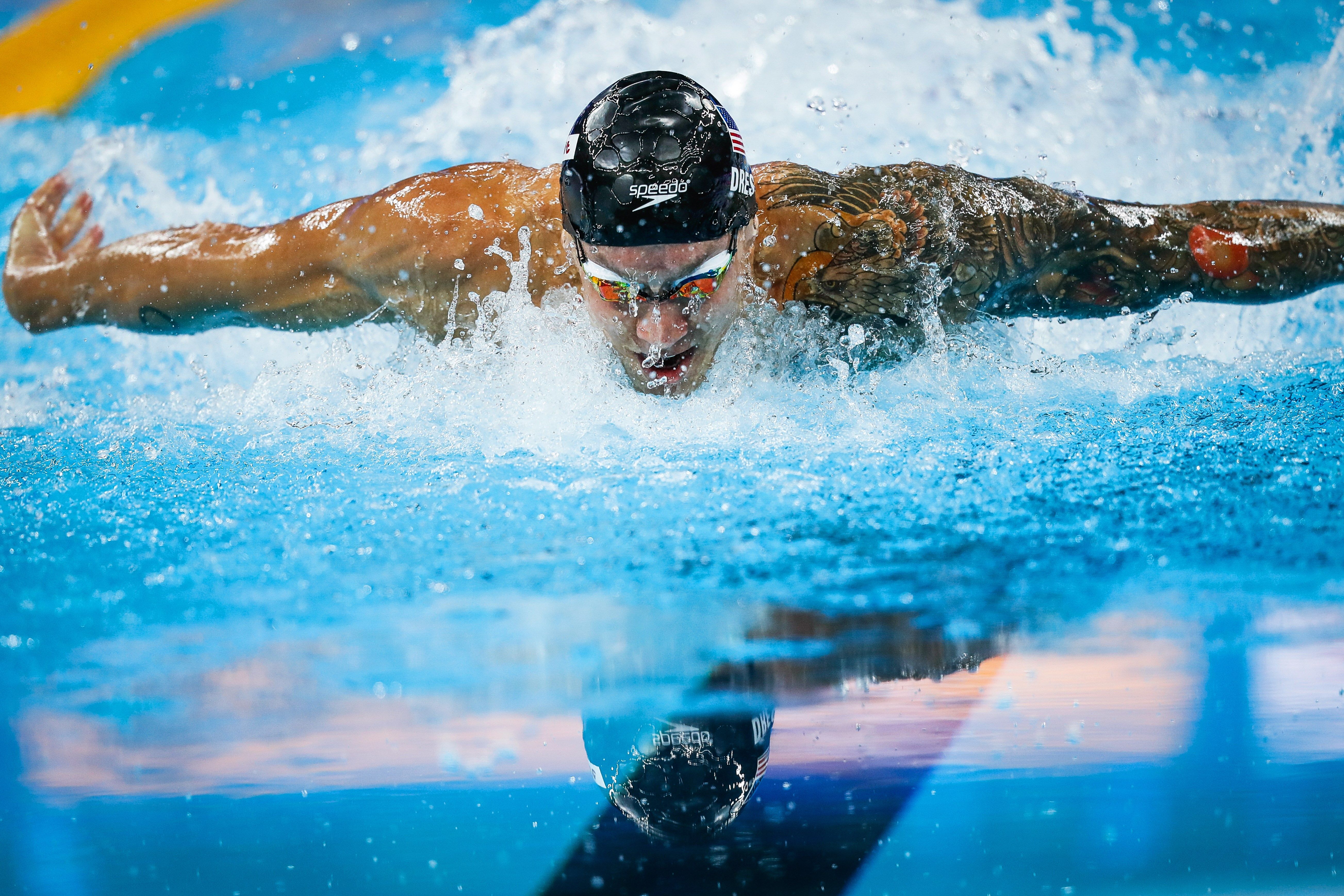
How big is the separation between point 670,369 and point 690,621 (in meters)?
0.77

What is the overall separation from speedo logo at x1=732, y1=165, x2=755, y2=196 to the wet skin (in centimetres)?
8

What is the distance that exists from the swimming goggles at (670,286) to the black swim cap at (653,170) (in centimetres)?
5

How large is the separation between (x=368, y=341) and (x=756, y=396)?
4.72 feet

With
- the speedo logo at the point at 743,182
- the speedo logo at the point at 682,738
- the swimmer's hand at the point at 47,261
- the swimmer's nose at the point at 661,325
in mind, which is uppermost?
the speedo logo at the point at 743,182

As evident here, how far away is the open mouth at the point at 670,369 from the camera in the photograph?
7.00ft

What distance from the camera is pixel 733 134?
81.1 inches

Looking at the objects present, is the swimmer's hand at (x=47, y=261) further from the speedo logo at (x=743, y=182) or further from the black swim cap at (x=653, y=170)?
the speedo logo at (x=743, y=182)

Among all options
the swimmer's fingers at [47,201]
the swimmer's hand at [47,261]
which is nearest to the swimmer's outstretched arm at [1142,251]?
the swimmer's hand at [47,261]

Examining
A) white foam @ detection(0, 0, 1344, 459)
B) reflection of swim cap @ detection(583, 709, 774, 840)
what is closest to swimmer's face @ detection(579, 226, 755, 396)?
reflection of swim cap @ detection(583, 709, 774, 840)

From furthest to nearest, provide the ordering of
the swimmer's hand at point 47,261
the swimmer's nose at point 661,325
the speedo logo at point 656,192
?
the swimmer's hand at point 47,261 < the swimmer's nose at point 661,325 < the speedo logo at point 656,192

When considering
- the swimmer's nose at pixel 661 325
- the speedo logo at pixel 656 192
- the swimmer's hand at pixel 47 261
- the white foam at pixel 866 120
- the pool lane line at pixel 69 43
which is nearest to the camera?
the speedo logo at pixel 656 192

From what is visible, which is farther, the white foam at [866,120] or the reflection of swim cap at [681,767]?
the white foam at [866,120]

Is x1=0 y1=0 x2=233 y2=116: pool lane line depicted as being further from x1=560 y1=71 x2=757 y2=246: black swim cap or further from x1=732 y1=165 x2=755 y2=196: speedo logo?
x1=732 y1=165 x2=755 y2=196: speedo logo

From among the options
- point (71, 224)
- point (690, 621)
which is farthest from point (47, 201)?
point (690, 621)
